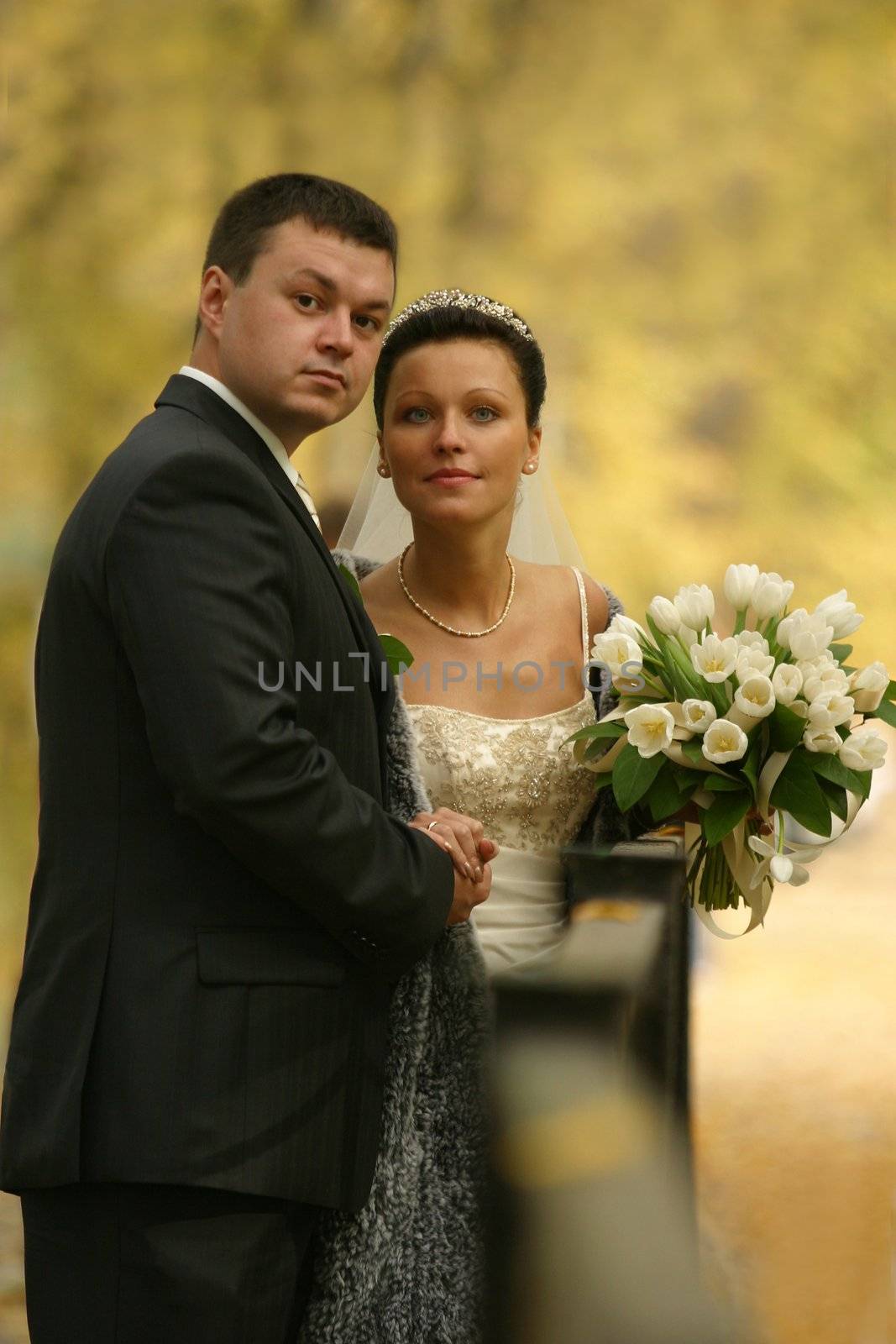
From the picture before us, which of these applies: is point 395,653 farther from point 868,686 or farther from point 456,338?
point 868,686

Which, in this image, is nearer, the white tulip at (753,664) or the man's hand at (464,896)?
the man's hand at (464,896)

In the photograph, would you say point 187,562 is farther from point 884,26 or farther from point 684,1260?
point 884,26

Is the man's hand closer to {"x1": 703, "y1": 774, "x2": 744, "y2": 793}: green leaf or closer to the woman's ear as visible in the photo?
{"x1": 703, "y1": 774, "x2": 744, "y2": 793}: green leaf

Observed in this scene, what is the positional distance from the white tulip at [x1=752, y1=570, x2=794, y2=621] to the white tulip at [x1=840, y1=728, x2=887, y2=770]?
0.21 meters

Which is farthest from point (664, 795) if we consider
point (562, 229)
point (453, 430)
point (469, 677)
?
point (562, 229)

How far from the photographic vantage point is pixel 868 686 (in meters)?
1.65

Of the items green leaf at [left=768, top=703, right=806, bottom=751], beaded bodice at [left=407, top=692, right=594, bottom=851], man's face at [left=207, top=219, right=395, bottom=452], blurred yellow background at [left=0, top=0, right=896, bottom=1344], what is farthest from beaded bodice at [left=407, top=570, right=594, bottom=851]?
blurred yellow background at [left=0, top=0, right=896, bottom=1344]

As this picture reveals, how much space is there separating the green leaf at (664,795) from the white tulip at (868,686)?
0.75ft

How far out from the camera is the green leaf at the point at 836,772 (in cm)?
161

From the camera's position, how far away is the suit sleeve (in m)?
1.22

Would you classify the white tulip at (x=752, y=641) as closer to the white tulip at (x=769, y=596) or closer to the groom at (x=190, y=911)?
the white tulip at (x=769, y=596)

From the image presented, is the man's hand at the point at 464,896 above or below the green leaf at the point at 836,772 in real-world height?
below

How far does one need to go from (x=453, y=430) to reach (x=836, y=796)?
72 centimetres

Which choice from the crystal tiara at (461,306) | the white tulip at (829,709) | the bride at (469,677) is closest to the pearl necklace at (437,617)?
the bride at (469,677)
